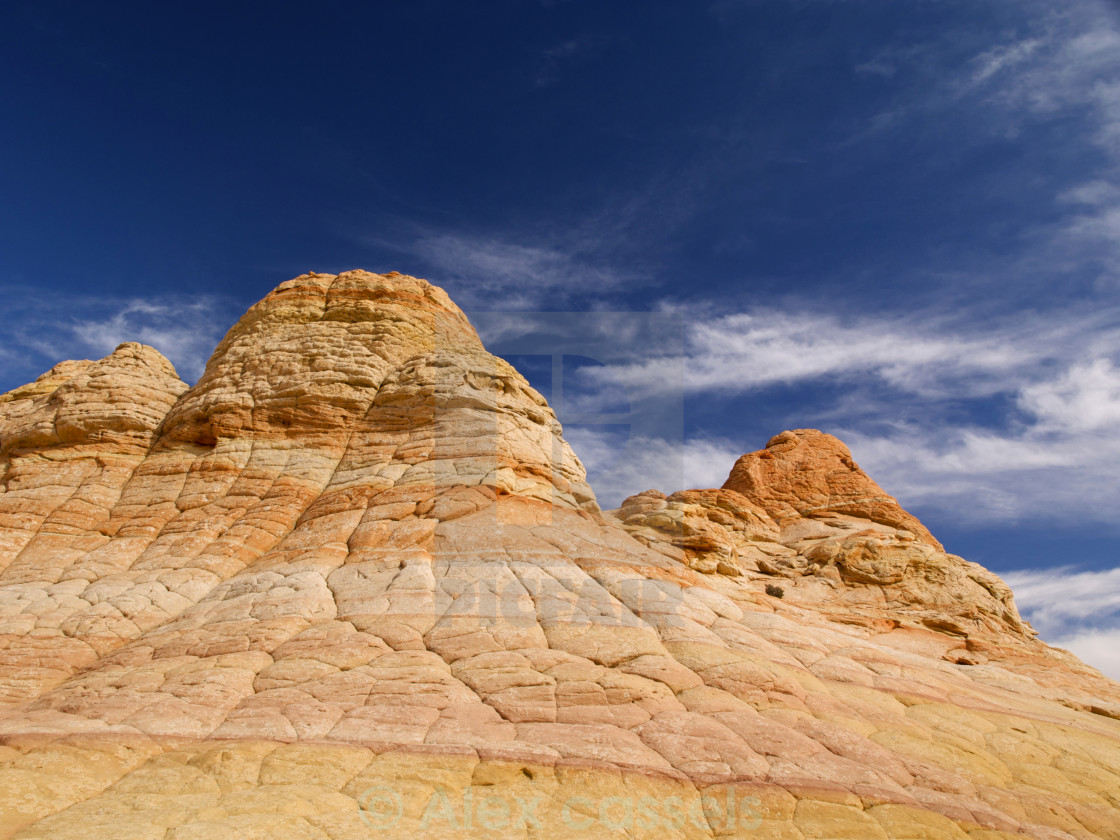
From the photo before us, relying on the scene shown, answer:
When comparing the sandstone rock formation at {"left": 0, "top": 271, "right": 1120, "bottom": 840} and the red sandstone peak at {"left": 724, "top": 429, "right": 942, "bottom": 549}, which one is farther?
the red sandstone peak at {"left": 724, "top": 429, "right": 942, "bottom": 549}

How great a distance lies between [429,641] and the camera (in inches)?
496

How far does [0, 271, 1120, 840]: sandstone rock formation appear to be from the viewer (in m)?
8.23

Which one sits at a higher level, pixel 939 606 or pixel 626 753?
pixel 939 606

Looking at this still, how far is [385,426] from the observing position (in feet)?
71.2

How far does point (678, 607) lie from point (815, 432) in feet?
99.6

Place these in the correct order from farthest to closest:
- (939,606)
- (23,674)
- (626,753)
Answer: (939,606)
(23,674)
(626,753)

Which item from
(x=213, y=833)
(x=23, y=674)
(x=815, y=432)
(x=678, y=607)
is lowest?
(x=213, y=833)

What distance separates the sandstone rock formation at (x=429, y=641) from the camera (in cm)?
823

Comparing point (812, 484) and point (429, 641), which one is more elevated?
point (812, 484)

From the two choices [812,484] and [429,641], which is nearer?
[429,641]

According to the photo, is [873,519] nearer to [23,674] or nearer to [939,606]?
[939,606]

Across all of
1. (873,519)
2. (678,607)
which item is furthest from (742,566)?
(678,607)

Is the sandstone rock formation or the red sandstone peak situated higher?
the red sandstone peak

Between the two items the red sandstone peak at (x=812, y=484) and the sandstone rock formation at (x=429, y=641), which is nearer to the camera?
the sandstone rock formation at (x=429, y=641)
